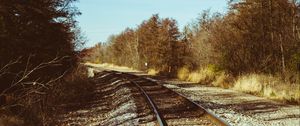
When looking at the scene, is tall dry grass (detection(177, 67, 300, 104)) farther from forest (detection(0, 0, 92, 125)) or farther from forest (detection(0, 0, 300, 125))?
forest (detection(0, 0, 92, 125))

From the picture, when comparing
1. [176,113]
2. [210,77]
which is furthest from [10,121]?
[210,77]

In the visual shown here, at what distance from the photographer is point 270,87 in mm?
18438

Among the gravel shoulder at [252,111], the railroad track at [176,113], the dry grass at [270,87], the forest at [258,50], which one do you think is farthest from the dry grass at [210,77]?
the railroad track at [176,113]

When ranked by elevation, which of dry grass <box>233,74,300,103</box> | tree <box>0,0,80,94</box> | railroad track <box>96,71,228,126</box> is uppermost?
tree <box>0,0,80,94</box>

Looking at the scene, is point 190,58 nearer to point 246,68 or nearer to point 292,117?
point 246,68

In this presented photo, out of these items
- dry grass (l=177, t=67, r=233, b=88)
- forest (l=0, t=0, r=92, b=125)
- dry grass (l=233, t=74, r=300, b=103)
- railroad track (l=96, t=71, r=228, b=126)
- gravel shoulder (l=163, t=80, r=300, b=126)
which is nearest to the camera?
railroad track (l=96, t=71, r=228, b=126)

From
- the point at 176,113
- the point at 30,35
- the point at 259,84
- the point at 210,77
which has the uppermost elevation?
the point at 30,35

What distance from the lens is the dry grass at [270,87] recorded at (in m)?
16.5

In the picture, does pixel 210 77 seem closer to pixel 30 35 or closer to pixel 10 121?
pixel 30 35

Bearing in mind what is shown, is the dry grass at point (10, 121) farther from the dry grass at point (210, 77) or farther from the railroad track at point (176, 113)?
the dry grass at point (210, 77)

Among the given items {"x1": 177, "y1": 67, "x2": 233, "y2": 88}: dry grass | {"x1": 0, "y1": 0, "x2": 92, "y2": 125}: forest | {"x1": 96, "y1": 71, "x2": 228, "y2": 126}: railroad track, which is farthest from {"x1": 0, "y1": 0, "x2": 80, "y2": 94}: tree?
{"x1": 177, "y1": 67, "x2": 233, "y2": 88}: dry grass

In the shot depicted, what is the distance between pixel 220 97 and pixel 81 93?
7.29 metres

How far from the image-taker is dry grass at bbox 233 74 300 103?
649 inches

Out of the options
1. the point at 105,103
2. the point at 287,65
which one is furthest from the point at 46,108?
the point at 287,65
